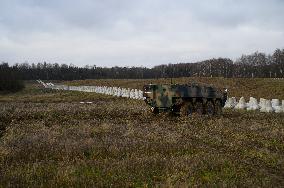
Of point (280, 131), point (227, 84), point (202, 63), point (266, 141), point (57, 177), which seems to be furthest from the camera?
point (202, 63)

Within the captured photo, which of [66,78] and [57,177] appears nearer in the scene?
[57,177]

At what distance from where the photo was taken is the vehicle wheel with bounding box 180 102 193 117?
23.3m

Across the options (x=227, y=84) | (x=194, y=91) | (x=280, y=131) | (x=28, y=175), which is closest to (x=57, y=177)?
(x=28, y=175)

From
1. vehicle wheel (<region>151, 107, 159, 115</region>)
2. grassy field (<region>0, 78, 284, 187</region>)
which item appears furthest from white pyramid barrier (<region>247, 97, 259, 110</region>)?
grassy field (<region>0, 78, 284, 187</region>)

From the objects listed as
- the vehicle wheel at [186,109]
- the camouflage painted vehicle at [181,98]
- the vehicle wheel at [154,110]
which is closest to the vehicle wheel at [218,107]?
the camouflage painted vehicle at [181,98]

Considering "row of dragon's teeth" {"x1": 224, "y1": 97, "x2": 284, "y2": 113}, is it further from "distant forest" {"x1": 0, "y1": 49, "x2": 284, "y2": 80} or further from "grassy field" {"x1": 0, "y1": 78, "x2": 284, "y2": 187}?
"distant forest" {"x1": 0, "y1": 49, "x2": 284, "y2": 80}

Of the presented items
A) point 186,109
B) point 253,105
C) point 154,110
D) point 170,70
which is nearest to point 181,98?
point 186,109

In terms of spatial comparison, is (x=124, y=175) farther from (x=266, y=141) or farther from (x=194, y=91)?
(x=194, y=91)

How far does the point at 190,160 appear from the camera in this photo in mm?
10469

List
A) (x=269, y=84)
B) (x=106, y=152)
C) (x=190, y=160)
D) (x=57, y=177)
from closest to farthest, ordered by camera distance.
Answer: (x=57, y=177)
(x=190, y=160)
(x=106, y=152)
(x=269, y=84)

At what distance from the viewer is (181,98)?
23.2 m

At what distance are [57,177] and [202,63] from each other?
160497 mm

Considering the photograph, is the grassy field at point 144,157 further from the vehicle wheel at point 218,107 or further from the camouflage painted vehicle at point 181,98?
the vehicle wheel at point 218,107

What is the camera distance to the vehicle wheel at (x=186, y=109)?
76.3ft
